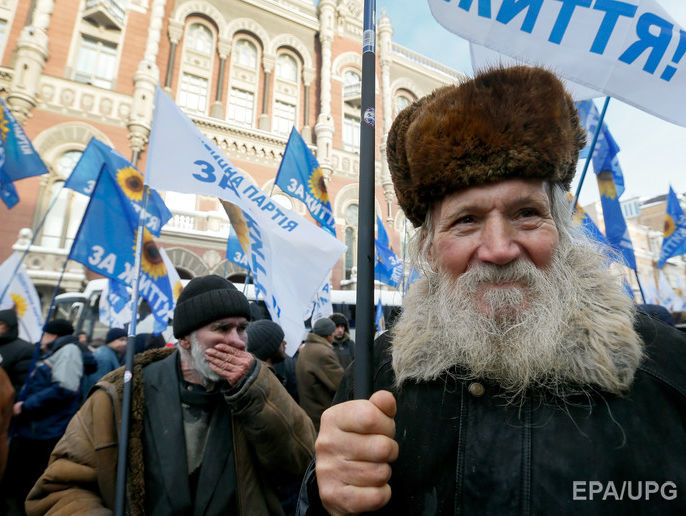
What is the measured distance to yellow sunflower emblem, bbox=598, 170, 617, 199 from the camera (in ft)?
17.8

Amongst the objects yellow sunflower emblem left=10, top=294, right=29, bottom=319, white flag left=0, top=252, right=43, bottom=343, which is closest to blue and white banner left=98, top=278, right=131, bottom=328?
white flag left=0, top=252, right=43, bottom=343

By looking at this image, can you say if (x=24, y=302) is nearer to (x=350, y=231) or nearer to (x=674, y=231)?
(x=674, y=231)

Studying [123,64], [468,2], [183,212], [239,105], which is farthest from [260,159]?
[468,2]

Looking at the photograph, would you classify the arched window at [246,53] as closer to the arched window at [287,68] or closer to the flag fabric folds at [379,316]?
the arched window at [287,68]

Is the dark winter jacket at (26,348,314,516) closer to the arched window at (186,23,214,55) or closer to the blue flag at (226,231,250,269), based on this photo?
the blue flag at (226,231,250,269)

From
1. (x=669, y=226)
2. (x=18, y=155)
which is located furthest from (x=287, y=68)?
(x=669, y=226)

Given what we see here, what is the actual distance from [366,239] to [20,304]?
6413 mm

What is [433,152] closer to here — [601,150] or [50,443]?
[50,443]

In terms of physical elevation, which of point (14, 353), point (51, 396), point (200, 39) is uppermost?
point (200, 39)

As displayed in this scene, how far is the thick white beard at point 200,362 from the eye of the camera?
1969 millimetres

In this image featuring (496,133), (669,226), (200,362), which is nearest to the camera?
(496,133)

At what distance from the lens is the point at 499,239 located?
1163 mm

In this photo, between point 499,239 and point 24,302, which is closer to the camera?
point 499,239

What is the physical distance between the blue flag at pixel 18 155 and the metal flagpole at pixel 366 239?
5.08 metres
